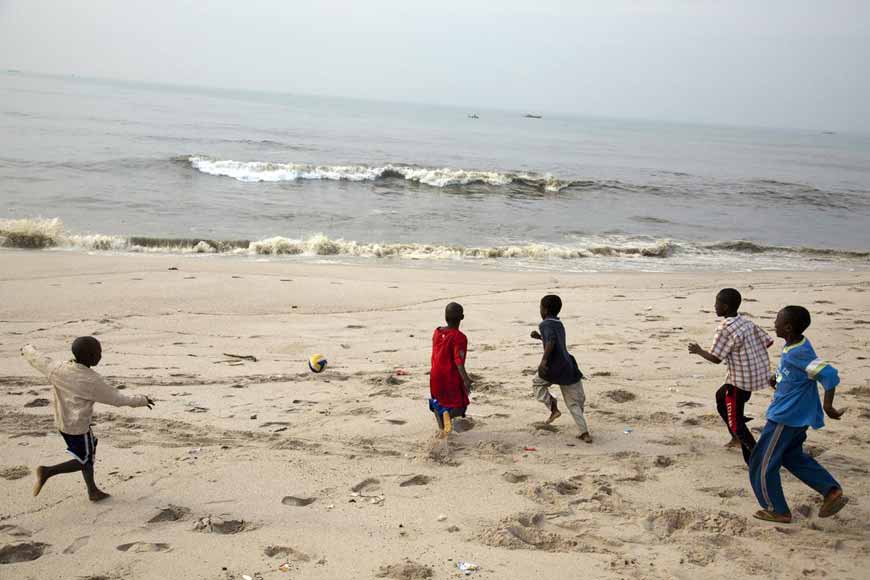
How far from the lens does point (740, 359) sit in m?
4.64

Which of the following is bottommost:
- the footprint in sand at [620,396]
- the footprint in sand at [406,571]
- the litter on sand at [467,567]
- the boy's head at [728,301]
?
the footprint in sand at [406,571]

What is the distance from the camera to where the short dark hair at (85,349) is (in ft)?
13.1

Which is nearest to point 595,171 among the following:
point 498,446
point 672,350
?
point 672,350

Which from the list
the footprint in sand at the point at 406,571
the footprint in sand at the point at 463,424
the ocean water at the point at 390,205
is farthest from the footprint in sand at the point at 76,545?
the ocean water at the point at 390,205

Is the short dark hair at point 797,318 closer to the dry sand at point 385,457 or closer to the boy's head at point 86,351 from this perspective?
the dry sand at point 385,457

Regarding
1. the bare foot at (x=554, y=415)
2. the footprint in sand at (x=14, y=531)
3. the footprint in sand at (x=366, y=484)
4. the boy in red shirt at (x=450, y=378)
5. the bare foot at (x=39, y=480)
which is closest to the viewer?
the footprint in sand at (x=14, y=531)

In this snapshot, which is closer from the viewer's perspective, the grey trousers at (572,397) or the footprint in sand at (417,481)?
the footprint in sand at (417,481)

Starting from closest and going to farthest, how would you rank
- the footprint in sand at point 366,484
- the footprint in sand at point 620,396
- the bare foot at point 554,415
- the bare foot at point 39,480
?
the bare foot at point 39,480
the footprint in sand at point 366,484
the bare foot at point 554,415
the footprint in sand at point 620,396

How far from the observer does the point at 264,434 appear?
504 centimetres

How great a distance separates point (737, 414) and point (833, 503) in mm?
967

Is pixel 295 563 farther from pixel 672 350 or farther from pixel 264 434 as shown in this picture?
pixel 672 350

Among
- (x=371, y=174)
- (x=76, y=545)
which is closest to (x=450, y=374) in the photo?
(x=76, y=545)

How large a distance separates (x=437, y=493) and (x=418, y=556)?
0.76 m

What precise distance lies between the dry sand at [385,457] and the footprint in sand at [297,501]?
0.04 m
